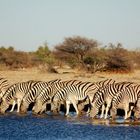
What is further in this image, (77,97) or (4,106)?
(4,106)

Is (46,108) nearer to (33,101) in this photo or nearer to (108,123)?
(33,101)

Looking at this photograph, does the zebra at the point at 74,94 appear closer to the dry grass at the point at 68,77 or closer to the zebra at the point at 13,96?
the zebra at the point at 13,96

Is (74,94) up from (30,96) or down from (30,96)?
up

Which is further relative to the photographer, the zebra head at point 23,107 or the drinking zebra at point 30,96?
the drinking zebra at point 30,96

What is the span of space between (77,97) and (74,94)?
157 mm

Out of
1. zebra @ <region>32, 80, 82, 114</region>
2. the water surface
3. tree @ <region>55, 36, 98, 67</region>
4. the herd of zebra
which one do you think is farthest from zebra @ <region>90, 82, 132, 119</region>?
tree @ <region>55, 36, 98, 67</region>

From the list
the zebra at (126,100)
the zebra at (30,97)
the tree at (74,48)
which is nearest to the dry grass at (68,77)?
the tree at (74,48)

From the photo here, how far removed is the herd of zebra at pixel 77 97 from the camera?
18078mm

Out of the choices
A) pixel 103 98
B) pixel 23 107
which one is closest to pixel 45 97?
pixel 23 107

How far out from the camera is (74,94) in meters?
19.5

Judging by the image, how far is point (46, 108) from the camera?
20391 millimetres

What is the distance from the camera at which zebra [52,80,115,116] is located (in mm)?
19406

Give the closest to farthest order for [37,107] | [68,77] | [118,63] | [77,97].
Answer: [77,97]
[37,107]
[68,77]
[118,63]

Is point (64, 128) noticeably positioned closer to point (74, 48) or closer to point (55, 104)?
point (55, 104)
